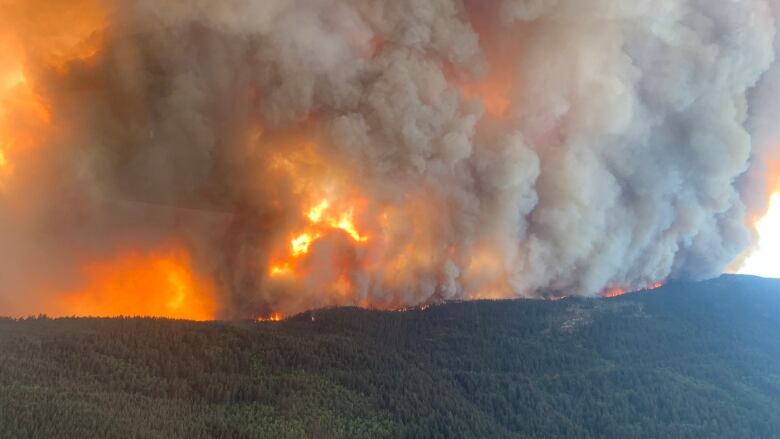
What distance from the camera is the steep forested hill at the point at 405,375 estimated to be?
132ft

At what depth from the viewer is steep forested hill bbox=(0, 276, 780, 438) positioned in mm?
40219

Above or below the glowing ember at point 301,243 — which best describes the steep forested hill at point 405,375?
below

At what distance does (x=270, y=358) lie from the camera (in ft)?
166

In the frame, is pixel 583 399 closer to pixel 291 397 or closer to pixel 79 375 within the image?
pixel 291 397

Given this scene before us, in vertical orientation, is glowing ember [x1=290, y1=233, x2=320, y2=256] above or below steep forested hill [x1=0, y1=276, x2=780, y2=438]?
above

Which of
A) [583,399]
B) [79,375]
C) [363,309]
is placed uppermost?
[363,309]

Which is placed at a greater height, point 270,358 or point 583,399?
point 270,358

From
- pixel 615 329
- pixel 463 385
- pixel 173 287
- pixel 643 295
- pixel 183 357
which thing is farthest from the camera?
pixel 643 295

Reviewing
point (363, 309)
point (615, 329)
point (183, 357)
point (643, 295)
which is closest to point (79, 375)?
point (183, 357)

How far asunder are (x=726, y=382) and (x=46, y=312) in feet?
184

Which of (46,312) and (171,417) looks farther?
(46,312)

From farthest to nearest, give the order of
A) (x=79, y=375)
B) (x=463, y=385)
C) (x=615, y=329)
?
(x=615, y=329)
(x=463, y=385)
(x=79, y=375)

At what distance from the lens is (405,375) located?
173 ft

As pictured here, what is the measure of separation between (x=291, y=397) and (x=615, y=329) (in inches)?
1459
